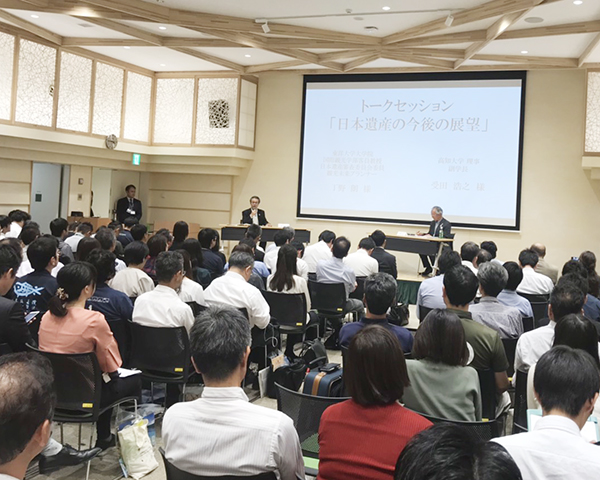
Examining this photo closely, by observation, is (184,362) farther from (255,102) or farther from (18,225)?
(255,102)

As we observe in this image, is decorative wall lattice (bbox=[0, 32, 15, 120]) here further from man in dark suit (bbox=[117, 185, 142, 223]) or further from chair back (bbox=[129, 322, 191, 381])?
chair back (bbox=[129, 322, 191, 381])

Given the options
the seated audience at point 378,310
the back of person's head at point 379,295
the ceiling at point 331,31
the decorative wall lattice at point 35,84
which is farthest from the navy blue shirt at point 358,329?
the decorative wall lattice at point 35,84

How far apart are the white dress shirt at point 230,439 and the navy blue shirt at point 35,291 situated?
238cm

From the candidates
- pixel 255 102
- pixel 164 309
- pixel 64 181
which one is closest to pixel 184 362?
pixel 164 309

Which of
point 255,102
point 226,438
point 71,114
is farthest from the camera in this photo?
point 255,102

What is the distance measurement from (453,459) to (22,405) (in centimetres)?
101

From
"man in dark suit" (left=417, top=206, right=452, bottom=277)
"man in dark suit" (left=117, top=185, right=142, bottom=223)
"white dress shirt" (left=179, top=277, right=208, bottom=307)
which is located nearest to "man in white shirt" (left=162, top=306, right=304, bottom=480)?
"white dress shirt" (left=179, top=277, right=208, bottom=307)

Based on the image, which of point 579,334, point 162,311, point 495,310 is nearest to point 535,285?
point 495,310

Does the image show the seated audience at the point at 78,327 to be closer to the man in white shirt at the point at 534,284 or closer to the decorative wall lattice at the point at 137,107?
the man in white shirt at the point at 534,284

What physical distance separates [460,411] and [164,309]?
209 cm

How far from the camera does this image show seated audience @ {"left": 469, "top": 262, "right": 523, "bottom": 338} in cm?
391

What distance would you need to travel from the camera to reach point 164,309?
388 centimetres

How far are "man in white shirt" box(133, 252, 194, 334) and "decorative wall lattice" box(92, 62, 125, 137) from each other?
784 centimetres

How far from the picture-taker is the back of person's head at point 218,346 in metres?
2.04
